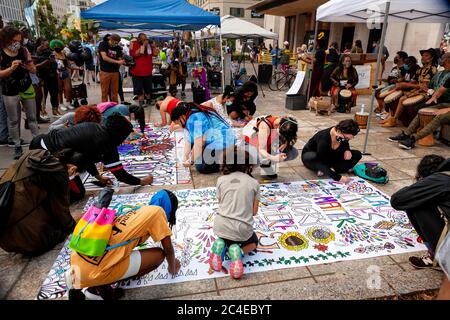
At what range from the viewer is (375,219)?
323 cm

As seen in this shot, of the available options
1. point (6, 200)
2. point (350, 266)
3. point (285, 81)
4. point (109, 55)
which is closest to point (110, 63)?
point (109, 55)

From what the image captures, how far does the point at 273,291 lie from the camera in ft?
7.47

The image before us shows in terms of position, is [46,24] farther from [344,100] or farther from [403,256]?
[403,256]

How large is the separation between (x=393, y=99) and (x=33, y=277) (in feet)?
23.0

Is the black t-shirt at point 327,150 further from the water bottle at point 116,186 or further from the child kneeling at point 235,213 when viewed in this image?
the water bottle at point 116,186

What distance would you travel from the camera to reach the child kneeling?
7.76ft

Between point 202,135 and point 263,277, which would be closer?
point 263,277

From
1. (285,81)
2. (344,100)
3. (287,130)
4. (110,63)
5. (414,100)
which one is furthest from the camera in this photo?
(285,81)

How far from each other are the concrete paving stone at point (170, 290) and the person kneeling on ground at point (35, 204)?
94cm

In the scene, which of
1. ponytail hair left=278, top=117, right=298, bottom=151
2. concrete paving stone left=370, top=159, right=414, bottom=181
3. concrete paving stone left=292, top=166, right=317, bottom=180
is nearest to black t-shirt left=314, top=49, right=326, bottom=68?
concrete paving stone left=370, top=159, right=414, bottom=181

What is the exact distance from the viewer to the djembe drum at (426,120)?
5.45 metres

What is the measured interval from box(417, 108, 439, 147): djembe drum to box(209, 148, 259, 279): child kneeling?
456 cm

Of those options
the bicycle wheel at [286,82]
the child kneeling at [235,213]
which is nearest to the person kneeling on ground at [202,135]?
the child kneeling at [235,213]

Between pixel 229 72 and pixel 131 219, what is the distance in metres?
9.96
